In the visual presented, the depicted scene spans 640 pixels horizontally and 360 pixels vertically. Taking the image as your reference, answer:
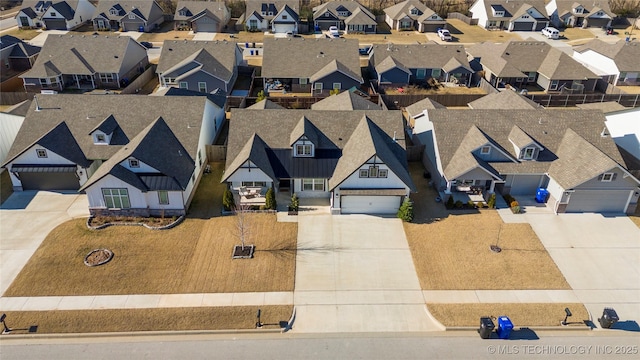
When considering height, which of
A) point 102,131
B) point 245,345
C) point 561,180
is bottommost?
point 245,345

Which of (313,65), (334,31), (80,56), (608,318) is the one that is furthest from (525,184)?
(80,56)

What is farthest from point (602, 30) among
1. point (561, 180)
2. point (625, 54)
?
point (561, 180)

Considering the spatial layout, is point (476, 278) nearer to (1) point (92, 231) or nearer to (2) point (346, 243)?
(2) point (346, 243)

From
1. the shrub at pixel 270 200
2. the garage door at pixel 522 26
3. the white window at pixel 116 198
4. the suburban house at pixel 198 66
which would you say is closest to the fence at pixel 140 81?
the suburban house at pixel 198 66

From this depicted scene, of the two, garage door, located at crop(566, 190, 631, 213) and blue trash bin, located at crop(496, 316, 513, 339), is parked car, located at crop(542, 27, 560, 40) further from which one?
blue trash bin, located at crop(496, 316, 513, 339)

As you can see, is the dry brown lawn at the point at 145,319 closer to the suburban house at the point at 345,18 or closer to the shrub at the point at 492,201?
the shrub at the point at 492,201

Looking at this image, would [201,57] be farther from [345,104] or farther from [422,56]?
[422,56]
